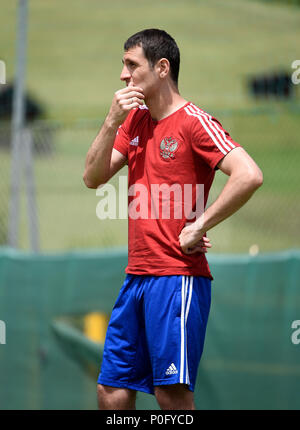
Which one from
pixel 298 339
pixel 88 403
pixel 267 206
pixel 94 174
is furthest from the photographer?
pixel 267 206

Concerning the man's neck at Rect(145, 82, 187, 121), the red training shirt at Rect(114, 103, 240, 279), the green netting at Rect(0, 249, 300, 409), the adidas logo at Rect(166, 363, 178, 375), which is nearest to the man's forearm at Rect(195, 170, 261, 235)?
the red training shirt at Rect(114, 103, 240, 279)

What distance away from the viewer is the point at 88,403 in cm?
527

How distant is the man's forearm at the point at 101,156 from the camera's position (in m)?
3.39

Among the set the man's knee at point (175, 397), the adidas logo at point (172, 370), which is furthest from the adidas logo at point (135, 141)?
the man's knee at point (175, 397)

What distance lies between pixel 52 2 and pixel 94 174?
12740 millimetres

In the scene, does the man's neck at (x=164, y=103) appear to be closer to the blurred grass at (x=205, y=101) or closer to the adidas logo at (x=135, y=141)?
the adidas logo at (x=135, y=141)

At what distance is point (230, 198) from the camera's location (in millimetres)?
3188

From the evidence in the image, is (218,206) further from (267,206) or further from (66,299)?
(267,206)

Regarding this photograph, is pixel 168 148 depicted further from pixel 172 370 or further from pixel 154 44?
pixel 172 370

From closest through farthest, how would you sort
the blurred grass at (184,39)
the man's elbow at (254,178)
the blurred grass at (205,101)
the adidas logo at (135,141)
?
the man's elbow at (254,178), the adidas logo at (135,141), the blurred grass at (205,101), the blurred grass at (184,39)

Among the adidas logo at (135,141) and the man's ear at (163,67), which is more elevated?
the man's ear at (163,67)

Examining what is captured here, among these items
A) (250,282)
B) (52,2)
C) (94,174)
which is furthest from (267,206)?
(94,174)

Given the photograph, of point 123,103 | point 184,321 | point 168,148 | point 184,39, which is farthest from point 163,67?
point 184,39

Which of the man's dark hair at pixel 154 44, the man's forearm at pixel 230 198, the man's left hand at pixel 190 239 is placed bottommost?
the man's left hand at pixel 190 239
